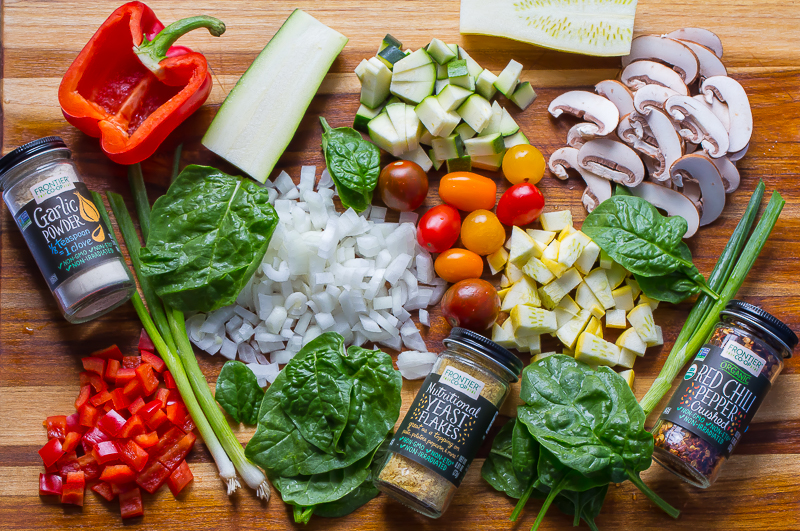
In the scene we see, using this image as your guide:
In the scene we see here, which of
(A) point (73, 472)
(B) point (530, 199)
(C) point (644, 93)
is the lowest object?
(A) point (73, 472)

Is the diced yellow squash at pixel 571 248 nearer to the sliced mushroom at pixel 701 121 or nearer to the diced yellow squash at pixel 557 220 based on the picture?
the diced yellow squash at pixel 557 220

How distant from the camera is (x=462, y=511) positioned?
5.81ft

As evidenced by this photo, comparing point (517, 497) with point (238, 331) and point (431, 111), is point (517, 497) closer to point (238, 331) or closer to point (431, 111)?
point (238, 331)

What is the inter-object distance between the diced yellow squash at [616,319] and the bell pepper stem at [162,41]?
158cm

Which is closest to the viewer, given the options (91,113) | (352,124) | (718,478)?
(91,113)

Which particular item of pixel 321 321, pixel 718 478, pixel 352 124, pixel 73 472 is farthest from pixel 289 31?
pixel 718 478

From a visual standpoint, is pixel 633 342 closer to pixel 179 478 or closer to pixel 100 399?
pixel 179 478

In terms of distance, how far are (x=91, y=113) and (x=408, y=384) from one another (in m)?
1.30

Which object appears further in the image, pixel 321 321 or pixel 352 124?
pixel 352 124

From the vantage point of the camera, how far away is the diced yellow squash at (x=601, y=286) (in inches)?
72.0

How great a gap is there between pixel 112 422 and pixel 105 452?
89 mm

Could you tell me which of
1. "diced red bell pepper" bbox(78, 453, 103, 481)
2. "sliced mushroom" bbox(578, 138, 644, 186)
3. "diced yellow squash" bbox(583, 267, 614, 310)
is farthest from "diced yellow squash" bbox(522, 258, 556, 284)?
"diced red bell pepper" bbox(78, 453, 103, 481)

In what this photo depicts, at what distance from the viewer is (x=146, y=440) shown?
1.70 m

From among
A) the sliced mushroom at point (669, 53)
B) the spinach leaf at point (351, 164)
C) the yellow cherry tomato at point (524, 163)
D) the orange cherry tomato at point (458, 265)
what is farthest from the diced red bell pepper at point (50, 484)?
the sliced mushroom at point (669, 53)
